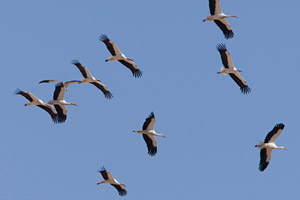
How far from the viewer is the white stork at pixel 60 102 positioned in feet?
142

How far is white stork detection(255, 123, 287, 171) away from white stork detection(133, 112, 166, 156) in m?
4.29

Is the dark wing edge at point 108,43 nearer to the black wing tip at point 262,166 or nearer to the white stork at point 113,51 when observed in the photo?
the white stork at point 113,51

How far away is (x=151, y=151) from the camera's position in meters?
42.1

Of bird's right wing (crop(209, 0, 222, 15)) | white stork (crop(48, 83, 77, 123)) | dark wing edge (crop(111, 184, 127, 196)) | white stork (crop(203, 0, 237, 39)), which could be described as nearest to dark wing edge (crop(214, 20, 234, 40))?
white stork (crop(203, 0, 237, 39))

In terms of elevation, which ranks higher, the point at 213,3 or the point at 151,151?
the point at 213,3

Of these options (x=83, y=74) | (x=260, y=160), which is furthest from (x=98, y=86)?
(x=260, y=160)

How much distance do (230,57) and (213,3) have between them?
2150 mm

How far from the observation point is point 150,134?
42.0m

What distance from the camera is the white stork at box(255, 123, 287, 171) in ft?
131

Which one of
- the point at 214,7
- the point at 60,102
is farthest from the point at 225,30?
the point at 60,102

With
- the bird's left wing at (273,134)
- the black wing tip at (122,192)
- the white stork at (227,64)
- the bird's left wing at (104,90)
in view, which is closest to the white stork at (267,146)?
the bird's left wing at (273,134)

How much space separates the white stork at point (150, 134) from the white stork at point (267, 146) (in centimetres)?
429

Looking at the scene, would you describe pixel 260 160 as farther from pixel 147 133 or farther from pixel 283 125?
pixel 147 133

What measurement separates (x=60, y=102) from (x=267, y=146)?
856cm
